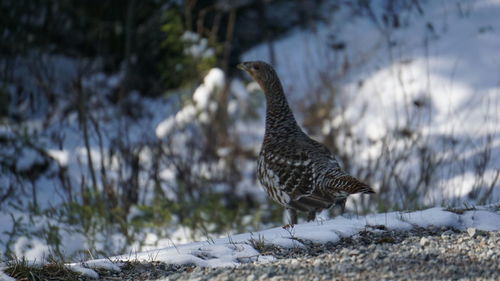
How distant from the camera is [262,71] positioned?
5906 mm

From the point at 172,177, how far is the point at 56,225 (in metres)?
2.86

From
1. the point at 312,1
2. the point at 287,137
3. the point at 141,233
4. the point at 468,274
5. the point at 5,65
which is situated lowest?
the point at 141,233

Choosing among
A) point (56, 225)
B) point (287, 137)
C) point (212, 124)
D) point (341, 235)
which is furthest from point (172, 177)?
point (341, 235)

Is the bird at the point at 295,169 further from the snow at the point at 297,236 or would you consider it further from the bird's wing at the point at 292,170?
the snow at the point at 297,236

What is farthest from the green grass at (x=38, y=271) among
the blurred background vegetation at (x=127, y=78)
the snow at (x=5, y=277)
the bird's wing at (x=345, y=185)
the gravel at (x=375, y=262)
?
the blurred background vegetation at (x=127, y=78)

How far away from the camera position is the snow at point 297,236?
11.6ft

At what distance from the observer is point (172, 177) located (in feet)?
30.9

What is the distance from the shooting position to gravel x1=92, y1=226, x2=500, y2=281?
3027 mm

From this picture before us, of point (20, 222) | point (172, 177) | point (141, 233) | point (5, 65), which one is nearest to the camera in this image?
point (20, 222)

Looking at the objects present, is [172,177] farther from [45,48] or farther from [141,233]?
[45,48]

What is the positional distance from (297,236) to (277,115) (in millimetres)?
2078

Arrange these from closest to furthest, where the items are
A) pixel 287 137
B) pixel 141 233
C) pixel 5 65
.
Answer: pixel 287 137, pixel 141 233, pixel 5 65

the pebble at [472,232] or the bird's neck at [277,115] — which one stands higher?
the bird's neck at [277,115]

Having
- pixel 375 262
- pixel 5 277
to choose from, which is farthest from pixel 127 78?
pixel 375 262
